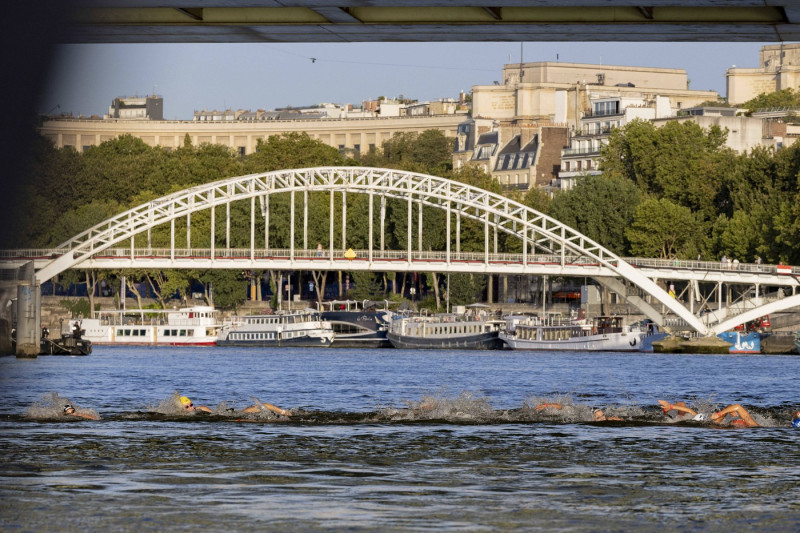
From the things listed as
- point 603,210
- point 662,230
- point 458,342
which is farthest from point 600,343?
point 603,210

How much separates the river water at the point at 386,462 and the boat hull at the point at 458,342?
2069 inches

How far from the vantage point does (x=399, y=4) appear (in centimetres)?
1967

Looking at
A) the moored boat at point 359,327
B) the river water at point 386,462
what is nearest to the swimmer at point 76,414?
the river water at point 386,462

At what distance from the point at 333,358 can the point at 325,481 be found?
6817 centimetres

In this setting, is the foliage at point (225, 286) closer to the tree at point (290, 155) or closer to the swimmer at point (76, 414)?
the tree at point (290, 155)

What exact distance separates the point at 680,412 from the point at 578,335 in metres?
71.1

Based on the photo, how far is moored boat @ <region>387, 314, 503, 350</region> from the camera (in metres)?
112

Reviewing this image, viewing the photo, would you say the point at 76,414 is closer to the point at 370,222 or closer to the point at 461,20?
the point at 461,20

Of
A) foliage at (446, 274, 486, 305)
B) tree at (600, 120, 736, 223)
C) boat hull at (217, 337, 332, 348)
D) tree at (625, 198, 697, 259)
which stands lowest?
boat hull at (217, 337, 332, 348)

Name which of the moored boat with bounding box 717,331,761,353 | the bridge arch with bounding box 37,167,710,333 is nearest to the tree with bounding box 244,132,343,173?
the bridge arch with bounding box 37,167,710,333

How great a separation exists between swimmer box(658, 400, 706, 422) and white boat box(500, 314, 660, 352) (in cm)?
6721

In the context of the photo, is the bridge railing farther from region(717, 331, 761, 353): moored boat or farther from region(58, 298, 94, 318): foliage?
region(58, 298, 94, 318): foliage

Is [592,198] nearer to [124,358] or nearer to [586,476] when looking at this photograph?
[124,358]

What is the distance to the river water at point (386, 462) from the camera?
18.8 meters
